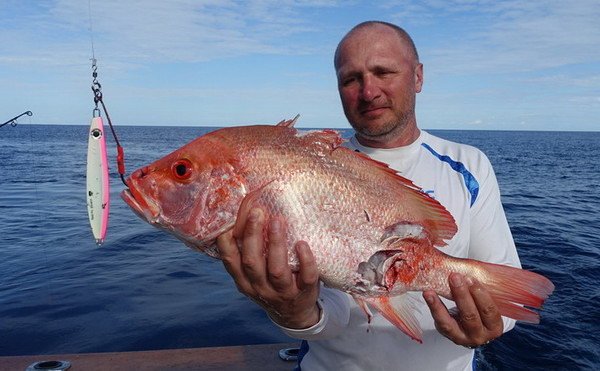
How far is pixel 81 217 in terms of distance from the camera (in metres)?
17.2

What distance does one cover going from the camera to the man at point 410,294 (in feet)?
7.93

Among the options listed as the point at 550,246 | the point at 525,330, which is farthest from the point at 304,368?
the point at 550,246

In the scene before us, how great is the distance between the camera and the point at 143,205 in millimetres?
2398

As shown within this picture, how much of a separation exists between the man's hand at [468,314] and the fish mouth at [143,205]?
1.52 m

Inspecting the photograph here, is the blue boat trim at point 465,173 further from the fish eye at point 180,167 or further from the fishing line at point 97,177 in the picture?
the fishing line at point 97,177

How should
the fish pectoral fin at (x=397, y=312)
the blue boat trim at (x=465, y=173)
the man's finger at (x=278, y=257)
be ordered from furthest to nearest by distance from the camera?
the blue boat trim at (x=465, y=173) < the fish pectoral fin at (x=397, y=312) < the man's finger at (x=278, y=257)

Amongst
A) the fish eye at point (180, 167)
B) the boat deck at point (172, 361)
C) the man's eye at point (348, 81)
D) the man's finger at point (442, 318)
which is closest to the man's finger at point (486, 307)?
the man's finger at point (442, 318)

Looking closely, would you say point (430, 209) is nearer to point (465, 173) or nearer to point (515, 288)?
point (515, 288)

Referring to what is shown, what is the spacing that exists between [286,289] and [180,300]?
309 inches

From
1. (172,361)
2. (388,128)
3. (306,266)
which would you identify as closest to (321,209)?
(306,266)

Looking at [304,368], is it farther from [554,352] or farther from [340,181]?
[554,352]

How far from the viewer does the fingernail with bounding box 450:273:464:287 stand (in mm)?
2442

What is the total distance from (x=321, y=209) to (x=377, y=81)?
1449 millimetres

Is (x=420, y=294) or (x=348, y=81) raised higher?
(x=348, y=81)
